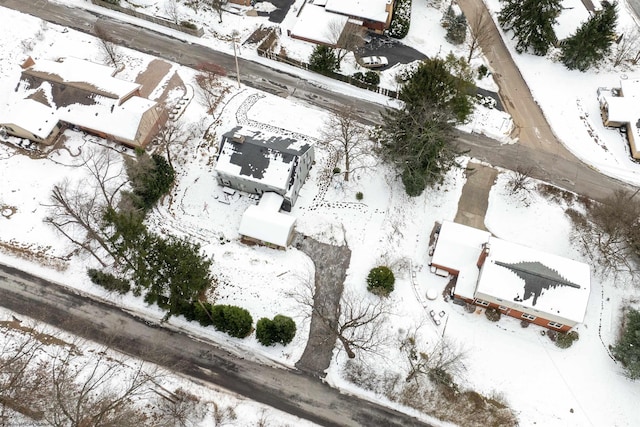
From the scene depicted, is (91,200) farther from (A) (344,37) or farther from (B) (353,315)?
(A) (344,37)

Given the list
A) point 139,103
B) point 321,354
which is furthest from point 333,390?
point 139,103

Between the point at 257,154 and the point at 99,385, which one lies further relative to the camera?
the point at 257,154

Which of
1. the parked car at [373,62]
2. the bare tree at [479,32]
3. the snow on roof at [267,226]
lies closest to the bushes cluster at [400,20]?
the parked car at [373,62]

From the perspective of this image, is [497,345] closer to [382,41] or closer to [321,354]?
[321,354]

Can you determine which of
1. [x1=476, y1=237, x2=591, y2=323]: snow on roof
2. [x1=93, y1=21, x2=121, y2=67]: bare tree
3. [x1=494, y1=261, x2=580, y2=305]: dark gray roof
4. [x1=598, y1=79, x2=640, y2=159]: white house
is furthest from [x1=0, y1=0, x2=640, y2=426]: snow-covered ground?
[x1=494, y1=261, x2=580, y2=305]: dark gray roof

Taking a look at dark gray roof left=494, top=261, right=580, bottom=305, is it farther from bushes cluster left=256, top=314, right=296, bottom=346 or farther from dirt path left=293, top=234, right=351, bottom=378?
bushes cluster left=256, top=314, right=296, bottom=346

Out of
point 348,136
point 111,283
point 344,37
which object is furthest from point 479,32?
point 111,283
